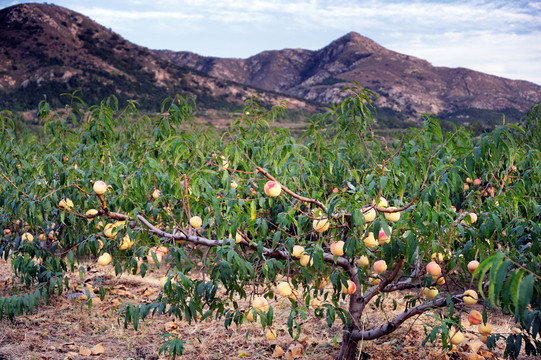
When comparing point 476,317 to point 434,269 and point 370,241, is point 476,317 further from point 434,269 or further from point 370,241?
point 370,241

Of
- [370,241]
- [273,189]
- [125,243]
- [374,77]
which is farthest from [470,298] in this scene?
[374,77]

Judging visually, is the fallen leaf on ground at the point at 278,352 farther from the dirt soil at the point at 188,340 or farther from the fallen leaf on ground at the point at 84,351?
the fallen leaf on ground at the point at 84,351

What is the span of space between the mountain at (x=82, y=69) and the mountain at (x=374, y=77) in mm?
A: 20858

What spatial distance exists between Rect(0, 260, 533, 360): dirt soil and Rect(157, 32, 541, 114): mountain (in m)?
58.3

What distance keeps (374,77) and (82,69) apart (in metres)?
61.0

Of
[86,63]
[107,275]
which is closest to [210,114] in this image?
[86,63]

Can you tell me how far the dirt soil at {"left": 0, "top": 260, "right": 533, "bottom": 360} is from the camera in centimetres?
320

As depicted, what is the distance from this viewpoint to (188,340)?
11.8 ft

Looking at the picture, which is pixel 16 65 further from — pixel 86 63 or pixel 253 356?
pixel 253 356

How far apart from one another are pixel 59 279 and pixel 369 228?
2.58 metres

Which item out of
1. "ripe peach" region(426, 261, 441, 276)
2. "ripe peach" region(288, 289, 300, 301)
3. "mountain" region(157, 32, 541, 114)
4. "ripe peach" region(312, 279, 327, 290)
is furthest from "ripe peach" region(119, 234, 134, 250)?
"mountain" region(157, 32, 541, 114)

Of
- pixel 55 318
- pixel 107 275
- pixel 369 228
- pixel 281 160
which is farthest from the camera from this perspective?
pixel 107 275

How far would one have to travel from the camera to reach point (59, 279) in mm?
3240

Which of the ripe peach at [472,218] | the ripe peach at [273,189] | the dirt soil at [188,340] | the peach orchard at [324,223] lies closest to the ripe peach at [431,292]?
the peach orchard at [324,223]
